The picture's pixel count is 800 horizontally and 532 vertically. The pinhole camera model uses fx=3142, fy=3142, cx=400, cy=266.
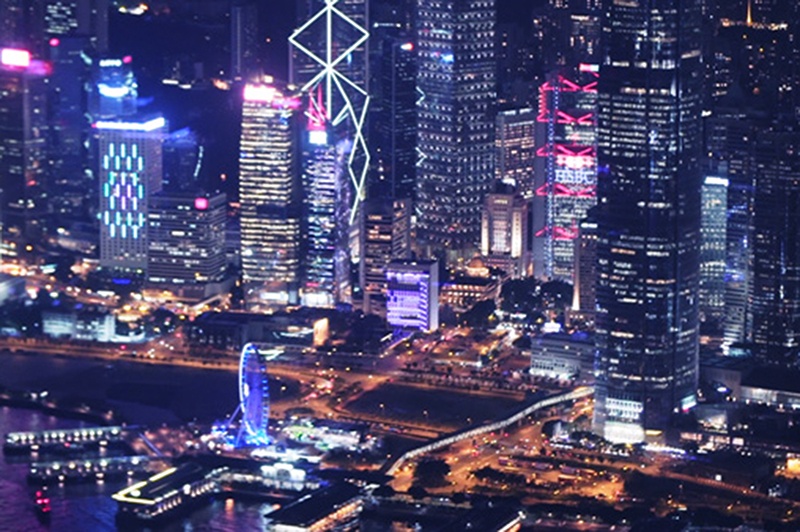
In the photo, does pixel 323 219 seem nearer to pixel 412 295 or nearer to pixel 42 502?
pixel 412 295

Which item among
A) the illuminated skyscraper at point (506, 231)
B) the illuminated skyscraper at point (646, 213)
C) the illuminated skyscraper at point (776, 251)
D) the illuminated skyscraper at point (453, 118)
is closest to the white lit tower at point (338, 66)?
the illuminated skyscraper at point (453, 118)

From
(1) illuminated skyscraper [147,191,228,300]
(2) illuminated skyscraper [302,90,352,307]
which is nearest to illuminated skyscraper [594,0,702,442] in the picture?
(2) illuminated skyscraper [302,90,352,307]

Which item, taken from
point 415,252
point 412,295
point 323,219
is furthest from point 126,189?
point 412,295

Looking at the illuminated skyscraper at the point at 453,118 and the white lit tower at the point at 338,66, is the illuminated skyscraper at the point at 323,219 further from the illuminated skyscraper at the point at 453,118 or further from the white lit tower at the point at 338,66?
the illuminated skyscraper at the point at 453,118

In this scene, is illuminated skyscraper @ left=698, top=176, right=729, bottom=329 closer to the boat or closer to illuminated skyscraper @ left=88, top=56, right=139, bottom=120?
illuminated skyscraper @ left=88, top=56, right=139, bottom=120

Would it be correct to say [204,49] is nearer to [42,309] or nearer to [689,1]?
[42,309]

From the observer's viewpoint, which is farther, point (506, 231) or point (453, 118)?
point (453, 118)
